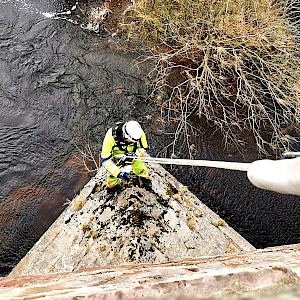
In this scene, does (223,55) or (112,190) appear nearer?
(112,190)

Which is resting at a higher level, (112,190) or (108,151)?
(108,151)

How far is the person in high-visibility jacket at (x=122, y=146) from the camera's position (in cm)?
342

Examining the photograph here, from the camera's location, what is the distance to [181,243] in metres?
3.58

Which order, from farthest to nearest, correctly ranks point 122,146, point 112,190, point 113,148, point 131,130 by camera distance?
point 112,190 < point 113,148 < point 122,146 < point 131,130

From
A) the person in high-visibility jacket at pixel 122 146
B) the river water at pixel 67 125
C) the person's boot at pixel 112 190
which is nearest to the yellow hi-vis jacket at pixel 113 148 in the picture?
the person in high-visibility jacket at pixel 122 146

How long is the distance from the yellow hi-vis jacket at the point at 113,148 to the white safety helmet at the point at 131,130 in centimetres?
19

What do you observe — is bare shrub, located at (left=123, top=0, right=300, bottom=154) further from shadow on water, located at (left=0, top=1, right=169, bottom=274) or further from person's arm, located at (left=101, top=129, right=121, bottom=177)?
person's arm, located at (left=101, top=129, right=121, bottom=177)

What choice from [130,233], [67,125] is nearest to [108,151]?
[130,233]

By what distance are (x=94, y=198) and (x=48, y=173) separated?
1959 mm

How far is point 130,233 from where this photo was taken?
11.3 ft

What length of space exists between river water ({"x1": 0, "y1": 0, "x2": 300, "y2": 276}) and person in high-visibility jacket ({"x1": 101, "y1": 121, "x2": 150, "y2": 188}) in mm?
1889

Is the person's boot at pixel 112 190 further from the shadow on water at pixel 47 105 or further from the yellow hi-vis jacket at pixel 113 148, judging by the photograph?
the shadow on water at pixel 47 105

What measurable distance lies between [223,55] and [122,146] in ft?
12.0

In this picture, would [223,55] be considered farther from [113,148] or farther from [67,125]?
[67,125]
